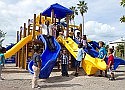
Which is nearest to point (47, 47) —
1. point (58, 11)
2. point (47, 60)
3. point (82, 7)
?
point (47, 60)

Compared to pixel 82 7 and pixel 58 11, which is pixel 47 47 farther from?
pixel 82 7

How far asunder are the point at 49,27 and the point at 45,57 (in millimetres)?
3476

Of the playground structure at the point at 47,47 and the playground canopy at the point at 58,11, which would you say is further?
the playground canopy at the point at 58,11

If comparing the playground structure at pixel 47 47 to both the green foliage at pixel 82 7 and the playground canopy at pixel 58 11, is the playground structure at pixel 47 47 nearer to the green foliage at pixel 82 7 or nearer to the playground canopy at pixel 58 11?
the playground canopy at pixel 58 11

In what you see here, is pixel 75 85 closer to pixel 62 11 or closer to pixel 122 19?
pixel 122 19

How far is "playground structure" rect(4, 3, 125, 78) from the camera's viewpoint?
14.2 metres

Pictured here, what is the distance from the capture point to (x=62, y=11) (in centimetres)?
2069

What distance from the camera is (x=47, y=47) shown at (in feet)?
52.2

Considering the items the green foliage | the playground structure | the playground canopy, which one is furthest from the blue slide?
the green foliage

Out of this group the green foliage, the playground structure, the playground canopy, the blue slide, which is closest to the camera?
the blue slide

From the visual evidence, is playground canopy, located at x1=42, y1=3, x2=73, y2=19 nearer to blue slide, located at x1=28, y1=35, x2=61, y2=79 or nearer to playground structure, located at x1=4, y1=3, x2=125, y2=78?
playground structure, located at x1=4, y1=3, x2=125, y2=78

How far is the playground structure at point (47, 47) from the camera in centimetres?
1423

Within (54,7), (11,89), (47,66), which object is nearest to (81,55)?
(47,66)

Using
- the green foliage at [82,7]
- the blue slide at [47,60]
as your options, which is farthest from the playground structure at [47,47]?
the green foliage at [82,7]
